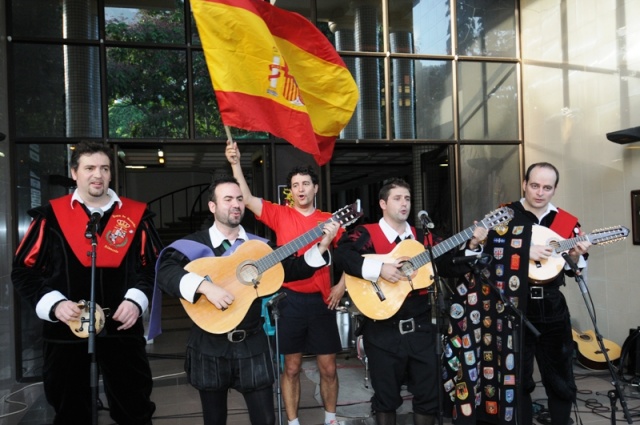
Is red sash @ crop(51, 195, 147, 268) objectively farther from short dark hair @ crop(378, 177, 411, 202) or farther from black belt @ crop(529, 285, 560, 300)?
black belt @ crop(529, 285, 560, 300)

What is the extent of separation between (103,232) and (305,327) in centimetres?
168

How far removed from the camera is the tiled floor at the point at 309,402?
427cm

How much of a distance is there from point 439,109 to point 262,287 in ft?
16.4

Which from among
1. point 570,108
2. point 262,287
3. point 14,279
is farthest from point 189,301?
point 570,108

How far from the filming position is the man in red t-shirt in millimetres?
3799

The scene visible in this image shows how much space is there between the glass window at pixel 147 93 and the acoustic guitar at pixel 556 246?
14.3 ft

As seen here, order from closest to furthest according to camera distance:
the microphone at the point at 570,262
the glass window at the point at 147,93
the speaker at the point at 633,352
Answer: the microphone at the point at 570,262 → the speaker at the point at 633,352 → the glass window at the point at 147,93

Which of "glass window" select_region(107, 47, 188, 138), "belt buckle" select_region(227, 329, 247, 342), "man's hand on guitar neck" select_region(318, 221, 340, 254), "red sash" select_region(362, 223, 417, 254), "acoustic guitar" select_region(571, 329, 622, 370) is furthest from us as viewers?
"glass window" select_region(107, 47, 188, 138)

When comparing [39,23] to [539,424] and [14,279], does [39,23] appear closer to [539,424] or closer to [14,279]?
[14,279]

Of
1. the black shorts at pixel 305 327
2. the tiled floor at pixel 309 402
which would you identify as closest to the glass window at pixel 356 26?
the black shorts at pixel 305 327

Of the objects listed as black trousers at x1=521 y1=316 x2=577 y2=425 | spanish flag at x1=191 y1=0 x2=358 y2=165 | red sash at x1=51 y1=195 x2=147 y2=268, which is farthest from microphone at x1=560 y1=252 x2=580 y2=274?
red sash at x1=51 y1=195 x2=147 y2=268

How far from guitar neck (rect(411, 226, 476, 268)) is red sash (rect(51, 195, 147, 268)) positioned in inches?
70.0

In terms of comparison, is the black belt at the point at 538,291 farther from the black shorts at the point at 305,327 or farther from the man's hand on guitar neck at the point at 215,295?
the man's hand on guitar neck at the point at 215,295

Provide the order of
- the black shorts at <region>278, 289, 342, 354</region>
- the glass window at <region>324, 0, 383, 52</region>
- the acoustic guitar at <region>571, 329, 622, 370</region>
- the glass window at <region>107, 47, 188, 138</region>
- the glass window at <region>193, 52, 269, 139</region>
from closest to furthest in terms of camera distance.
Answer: the black shorts at <region>278, 289, 342, 354</region>
the acoustic guitar at <region>571, 329, 622, 370</region>
the glass window at <region>107, 47, 188, 138</region>
the glass window at <region>193, 52, 269, 139</region>
the glass window at <region>324, 0, 383, 52</region>
